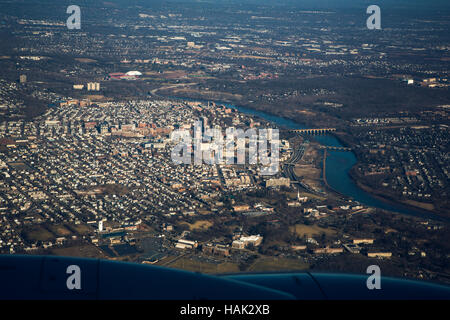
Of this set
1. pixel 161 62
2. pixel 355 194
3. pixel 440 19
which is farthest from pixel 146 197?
pixel 440 19

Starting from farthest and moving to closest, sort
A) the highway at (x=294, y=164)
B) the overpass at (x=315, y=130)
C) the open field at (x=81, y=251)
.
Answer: the overpass at (x=315, y=130) < the highway at (x=294, y=164) < the open field at (x=81, y=251)

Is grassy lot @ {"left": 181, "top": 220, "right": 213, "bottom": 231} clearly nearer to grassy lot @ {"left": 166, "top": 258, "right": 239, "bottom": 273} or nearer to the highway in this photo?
grassy lot @ {"left": 166, "top": 258, "right": 239, "bottom": 273}

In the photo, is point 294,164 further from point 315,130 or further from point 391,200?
point 315,130

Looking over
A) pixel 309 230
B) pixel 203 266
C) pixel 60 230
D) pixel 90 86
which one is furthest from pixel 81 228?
pixel 90 86

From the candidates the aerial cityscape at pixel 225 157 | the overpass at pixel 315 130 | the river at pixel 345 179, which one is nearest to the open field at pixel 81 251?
the aerial cityscape at pixel 225 157

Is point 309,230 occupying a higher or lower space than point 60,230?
lower

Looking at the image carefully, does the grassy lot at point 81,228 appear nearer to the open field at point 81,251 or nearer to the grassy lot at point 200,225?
the open field at point 81,251
